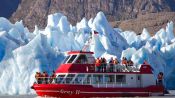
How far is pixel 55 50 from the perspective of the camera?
67062mm

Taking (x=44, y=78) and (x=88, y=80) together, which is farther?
(x=44, y=78)

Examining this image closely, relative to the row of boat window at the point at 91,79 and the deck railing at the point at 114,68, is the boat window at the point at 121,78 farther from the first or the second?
the deck railing at the point at 114,68

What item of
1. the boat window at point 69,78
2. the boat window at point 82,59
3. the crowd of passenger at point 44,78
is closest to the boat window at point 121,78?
the boat window at point 82,59

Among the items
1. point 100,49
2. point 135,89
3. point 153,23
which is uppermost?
point 153,23

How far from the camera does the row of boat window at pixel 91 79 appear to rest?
47.0 metres

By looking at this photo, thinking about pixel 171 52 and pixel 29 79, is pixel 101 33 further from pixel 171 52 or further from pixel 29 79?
pixel 29 79

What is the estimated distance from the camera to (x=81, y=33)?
78.5 metres

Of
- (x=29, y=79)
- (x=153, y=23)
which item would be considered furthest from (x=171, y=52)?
(x=153, y=23)

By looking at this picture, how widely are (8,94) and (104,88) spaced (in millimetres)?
15763

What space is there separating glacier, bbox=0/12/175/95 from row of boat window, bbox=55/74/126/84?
326cm

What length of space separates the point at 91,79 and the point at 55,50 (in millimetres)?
20192

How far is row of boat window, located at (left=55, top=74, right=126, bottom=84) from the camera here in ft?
154

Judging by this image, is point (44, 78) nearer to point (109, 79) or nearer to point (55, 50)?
point (109, 79)

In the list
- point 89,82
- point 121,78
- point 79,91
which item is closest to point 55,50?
point 121,78
